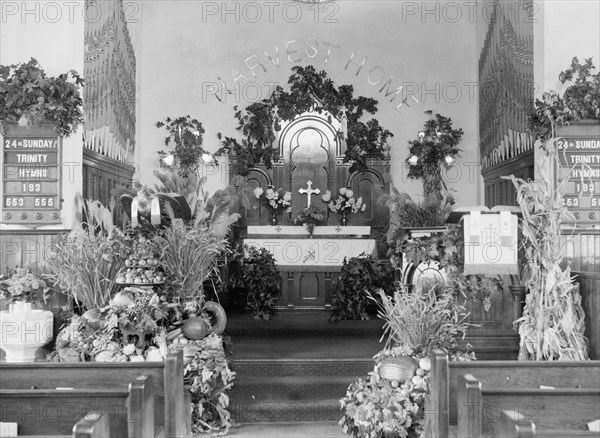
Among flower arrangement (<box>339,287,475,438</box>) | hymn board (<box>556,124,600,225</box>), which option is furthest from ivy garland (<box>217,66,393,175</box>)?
flower arrangement (<box>339,287,475,438</box>)

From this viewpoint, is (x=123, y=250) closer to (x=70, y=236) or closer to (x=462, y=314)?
(x=70, y=236)

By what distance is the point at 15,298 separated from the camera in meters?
5.39

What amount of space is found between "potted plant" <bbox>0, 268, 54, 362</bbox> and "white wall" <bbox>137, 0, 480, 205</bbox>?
503 cm

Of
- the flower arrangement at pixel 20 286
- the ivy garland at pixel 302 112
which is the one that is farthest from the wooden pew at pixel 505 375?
the ivy garland at pixel 302 112

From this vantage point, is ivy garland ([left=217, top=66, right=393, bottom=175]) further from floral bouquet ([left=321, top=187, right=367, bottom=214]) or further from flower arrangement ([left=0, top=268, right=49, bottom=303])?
flower arrangement ([left=0, top=268, right=49, bottom=303])

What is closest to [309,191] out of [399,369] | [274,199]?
[274,199]

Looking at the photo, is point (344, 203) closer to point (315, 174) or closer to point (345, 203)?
point (345, 203)

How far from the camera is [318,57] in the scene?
10.3m

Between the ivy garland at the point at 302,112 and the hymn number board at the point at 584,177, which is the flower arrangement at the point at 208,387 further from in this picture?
the ivy garland at the point at 302,112

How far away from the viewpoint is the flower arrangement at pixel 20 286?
5.34m

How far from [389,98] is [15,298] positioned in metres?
6.56

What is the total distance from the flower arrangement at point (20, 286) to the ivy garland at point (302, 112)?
4.92 meters

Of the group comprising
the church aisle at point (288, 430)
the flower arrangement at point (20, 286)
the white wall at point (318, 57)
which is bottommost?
the church aisle at point (288, 430)

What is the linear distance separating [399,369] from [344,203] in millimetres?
5655
